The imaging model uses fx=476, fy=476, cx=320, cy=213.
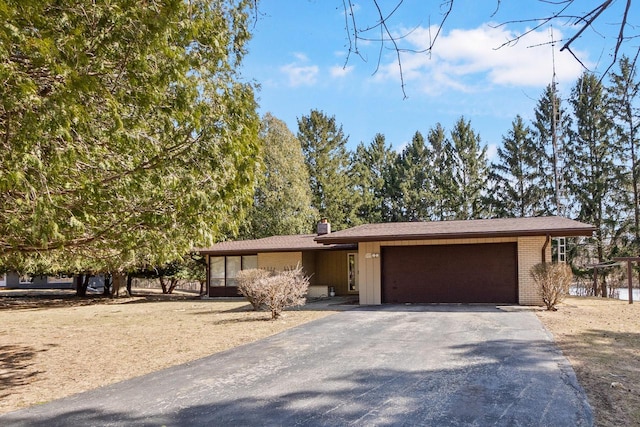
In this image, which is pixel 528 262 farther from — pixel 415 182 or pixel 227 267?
pixel 415 182

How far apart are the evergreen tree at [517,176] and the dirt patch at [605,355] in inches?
876

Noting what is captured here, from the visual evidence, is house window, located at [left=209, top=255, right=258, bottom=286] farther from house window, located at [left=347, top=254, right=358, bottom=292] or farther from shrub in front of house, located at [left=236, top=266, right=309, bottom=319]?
shrub in front of house, located at [left=236, top=266, right=309, bottom=319]

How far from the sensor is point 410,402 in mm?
5246

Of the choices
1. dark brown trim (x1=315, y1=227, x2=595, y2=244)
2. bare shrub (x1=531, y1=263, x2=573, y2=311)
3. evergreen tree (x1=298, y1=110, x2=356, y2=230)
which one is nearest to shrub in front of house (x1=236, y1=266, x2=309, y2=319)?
dark brown trim (x1=315, y1=227, x2=595, y2=244)

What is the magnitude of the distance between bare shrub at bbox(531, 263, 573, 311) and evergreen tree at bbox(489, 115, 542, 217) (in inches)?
881

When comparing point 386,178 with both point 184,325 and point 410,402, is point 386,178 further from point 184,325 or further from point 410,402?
point 410,402

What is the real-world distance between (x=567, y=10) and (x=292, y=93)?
2.60 metres

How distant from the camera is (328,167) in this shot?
136 ft

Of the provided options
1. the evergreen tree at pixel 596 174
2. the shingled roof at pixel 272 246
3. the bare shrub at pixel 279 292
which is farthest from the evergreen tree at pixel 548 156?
the bare shrub at pixel 279 292

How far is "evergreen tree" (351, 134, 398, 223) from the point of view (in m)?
41.8

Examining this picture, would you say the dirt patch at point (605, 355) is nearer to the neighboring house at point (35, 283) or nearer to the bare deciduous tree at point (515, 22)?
the bare deciduous tree at point (515, 22)

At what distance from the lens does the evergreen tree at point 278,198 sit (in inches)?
1262

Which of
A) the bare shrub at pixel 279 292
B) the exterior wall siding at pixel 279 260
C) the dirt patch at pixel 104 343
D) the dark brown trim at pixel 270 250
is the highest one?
the dark brown trim at pixel 270 250

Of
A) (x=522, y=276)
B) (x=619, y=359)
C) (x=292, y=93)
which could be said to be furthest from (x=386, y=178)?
(x=292, y=93)
